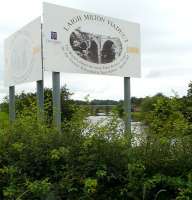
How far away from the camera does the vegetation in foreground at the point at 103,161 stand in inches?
152

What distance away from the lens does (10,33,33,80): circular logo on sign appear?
10.0 m

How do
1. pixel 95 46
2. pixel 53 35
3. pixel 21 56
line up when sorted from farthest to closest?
1. pixel 21 56
2. pixel 95 46
3. pixel 53 35

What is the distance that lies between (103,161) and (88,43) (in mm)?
6010

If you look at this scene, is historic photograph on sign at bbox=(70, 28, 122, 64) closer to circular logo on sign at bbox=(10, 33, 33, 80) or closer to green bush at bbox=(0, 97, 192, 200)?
circular logo on sign at bbox=(10, 33, 33, 80)

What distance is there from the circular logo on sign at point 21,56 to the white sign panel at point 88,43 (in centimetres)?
90

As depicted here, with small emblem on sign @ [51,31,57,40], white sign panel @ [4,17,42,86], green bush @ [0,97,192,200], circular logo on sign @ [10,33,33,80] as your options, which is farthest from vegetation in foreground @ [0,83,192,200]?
circular logo on sign @ [10,33,33,80]

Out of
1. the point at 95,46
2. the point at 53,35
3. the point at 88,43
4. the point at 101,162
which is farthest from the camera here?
the point at 95,46

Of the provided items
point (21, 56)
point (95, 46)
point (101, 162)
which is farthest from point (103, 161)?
point (21, 56)

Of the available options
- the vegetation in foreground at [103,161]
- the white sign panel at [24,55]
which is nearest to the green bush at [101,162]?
the vegetation in foreground at [103,161]

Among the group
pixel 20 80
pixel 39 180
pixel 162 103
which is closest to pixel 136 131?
pixel 162 103

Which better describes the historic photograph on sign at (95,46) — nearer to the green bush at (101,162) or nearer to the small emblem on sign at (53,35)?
the small emblem on sign at (53,35)

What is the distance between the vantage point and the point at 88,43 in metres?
9.86

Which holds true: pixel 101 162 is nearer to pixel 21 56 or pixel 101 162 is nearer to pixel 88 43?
pixel 88 43

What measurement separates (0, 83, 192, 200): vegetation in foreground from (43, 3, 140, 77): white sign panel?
4253 millimetres
